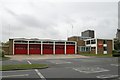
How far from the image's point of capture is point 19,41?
59.8m

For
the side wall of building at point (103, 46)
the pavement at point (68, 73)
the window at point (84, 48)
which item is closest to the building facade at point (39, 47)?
the window at point (84, 48)

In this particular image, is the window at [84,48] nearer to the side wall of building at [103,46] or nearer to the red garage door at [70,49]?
the red garage door at [70,49]

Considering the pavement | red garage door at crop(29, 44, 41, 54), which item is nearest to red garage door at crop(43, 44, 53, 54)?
red garage door at crop(29, 44, 41, 54)

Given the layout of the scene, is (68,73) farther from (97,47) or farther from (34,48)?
(97,47)

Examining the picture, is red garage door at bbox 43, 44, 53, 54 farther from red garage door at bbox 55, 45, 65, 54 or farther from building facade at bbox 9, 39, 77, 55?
red garage door at bbox 55, 45, 65, 54

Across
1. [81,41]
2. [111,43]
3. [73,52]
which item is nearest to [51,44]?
[73,52]

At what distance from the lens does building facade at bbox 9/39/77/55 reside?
59.3 m

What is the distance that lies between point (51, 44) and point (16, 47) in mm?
10769

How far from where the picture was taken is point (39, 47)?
61781 millimetres

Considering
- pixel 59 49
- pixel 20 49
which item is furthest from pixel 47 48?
pixel 20 49

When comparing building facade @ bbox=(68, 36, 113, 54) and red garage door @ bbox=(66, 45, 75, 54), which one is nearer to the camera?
red garage door @ bbox=(66, 45, 75, 54)

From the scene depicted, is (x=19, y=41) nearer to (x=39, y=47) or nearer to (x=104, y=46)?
(x=39, y=47)

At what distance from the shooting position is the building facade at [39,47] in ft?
195

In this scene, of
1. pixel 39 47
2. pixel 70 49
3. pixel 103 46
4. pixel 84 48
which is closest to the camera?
pixel 39 47
